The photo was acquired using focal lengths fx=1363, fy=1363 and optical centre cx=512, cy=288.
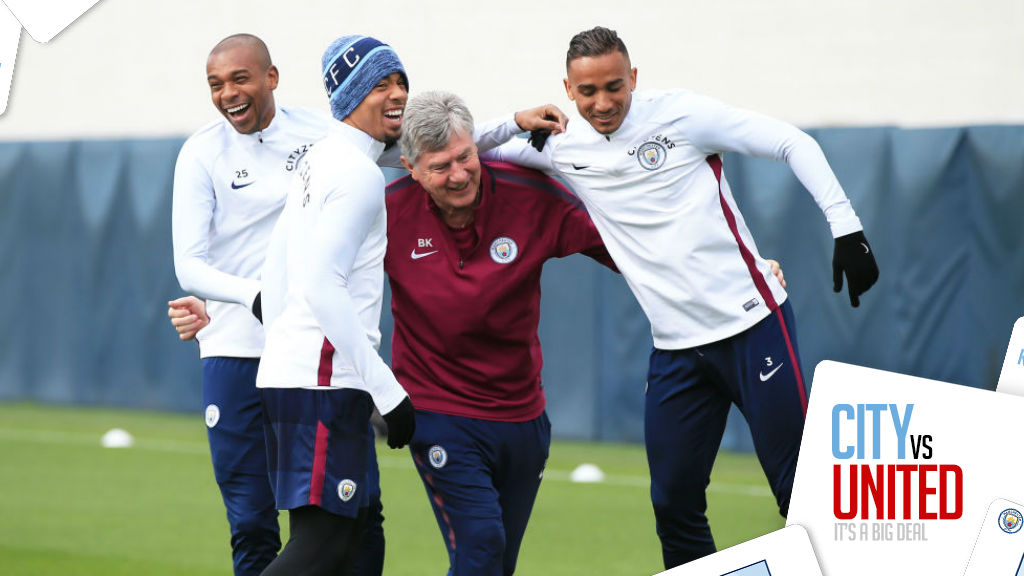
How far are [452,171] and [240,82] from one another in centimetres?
119

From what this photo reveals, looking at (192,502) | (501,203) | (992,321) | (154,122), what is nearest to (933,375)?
(992,321)

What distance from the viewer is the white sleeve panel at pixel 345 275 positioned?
4039 millimetres

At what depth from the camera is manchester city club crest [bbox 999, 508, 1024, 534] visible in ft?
12.6

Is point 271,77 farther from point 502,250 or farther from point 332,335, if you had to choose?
point 332,335

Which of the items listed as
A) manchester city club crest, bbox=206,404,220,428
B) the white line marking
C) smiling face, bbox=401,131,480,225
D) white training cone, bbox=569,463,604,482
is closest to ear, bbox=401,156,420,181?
smiling face, bbox=401,131,480,225

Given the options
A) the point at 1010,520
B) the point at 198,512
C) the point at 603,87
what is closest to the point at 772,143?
the point at 603,87

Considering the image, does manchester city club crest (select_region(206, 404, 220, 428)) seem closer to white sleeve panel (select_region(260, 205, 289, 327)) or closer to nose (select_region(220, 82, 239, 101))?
white sleeve panel (select_region(260, 205, 289, 327))

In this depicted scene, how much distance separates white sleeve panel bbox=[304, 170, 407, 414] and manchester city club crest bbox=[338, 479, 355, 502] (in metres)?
0.27

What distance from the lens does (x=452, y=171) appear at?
4562 mm

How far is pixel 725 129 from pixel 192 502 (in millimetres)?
5048
